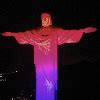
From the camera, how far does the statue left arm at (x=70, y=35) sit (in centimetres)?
802

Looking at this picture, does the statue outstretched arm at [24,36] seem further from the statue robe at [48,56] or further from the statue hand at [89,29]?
the statue hand at [89,29]

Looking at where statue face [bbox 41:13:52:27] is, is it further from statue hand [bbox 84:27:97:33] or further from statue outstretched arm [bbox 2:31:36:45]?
statue hand [bbox 84:27:97:33]

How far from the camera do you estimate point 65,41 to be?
8.22 metres

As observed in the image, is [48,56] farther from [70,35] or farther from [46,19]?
[46,19]

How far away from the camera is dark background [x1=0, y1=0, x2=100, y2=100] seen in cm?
844

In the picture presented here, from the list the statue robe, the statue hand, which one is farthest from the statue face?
the statue hand

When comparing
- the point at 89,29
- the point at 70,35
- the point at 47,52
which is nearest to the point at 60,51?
the point at 47,52

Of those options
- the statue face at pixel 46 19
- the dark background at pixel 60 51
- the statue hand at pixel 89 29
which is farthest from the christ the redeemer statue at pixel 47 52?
the dark background at pixel 60 51

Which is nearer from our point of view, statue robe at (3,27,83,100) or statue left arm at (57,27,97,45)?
statue left arm at (57,27,97,45)

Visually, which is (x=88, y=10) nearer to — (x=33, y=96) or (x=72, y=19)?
(x=72, y=19)

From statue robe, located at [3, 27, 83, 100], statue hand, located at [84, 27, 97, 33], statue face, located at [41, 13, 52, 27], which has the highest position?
statue face, located at [41, 13, 52, 27]

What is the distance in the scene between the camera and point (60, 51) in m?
8.55

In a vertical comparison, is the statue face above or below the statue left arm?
above

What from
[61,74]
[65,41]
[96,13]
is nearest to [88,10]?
[96,13]
